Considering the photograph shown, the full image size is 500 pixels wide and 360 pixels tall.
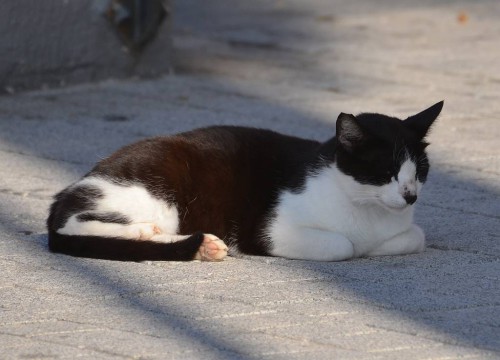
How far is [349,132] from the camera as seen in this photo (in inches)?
159

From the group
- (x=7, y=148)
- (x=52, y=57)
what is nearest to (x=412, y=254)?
(x=7, y=148)

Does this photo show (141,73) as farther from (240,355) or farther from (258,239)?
(240,355)

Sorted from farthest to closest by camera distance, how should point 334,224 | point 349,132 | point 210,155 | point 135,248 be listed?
point 210,155 → point 334,224 → point 135,248 → point 349,132

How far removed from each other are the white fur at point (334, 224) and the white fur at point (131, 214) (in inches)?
16.6

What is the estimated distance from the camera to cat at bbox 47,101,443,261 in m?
4.18

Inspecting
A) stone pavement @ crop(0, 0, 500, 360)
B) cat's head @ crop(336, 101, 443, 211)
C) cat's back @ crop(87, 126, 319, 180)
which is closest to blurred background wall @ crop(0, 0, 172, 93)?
stone pavement @ crop(0, 0, 500, 360)

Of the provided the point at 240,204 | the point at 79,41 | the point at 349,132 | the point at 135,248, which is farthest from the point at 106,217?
the point at 79,41

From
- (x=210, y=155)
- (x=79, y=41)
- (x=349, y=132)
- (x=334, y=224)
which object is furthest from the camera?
(x=79, y=41)

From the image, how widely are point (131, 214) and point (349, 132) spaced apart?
94 cm

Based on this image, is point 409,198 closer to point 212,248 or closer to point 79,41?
point 212,248

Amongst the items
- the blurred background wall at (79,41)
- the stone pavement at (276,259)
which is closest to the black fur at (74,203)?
the stone pavement at (276,259)

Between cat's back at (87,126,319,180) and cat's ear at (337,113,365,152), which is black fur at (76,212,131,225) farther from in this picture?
cat's ear at (337,113,365,152)

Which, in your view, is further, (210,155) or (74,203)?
(210,155)

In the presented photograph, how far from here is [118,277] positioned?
4062 millimetres
